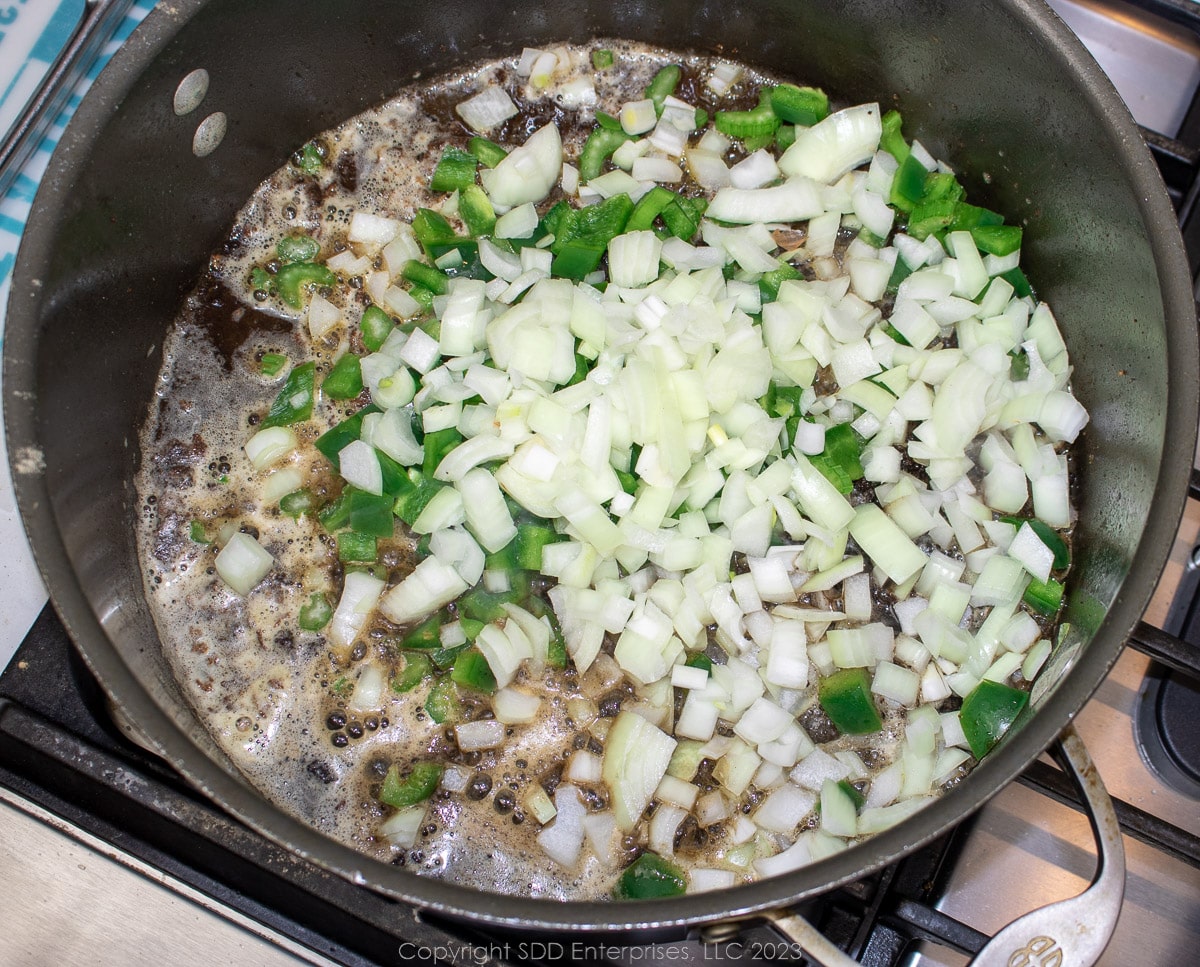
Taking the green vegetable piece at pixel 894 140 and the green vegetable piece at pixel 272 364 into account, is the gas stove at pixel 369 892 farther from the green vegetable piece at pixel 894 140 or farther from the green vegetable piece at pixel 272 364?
the green vegetable piece at pixel 894 140

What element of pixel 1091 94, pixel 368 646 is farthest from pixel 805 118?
pixel 368 646

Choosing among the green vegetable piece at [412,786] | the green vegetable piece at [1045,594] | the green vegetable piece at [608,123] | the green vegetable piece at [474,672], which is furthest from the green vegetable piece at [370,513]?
the green vegetable piece at [1045,594]

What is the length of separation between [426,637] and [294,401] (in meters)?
0.40

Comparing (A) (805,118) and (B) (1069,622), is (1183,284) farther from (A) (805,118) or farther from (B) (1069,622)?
(A) (805,118)

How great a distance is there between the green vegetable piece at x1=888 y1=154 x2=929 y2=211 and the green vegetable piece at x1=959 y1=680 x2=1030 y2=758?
73cm

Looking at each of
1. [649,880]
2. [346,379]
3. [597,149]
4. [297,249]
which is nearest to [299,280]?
[297,249]

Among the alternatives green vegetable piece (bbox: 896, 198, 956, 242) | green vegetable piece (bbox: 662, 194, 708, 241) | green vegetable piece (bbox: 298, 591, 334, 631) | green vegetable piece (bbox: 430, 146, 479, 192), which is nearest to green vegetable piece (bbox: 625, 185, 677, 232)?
green vegetable piece (bbox: 662, 194, 708, 241)

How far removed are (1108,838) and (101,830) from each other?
118 cm

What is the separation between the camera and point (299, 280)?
57.7 inches

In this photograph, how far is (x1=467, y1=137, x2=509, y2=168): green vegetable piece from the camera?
1.52 meters

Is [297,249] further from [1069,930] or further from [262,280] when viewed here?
[1069,930]

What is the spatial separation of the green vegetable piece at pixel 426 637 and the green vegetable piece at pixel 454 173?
2.18ft

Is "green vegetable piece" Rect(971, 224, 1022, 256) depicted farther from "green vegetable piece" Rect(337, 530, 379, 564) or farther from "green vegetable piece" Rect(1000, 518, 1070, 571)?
"green vegetable piece" Rect(337, 530, 379, 564)

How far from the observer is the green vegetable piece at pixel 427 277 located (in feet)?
4.74
